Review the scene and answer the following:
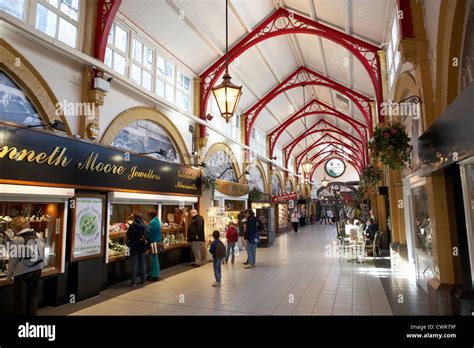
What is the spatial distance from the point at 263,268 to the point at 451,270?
4.63 metres

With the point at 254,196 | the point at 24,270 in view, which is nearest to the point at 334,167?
the point at 254,196

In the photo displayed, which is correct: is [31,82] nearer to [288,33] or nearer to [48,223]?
[48,223]

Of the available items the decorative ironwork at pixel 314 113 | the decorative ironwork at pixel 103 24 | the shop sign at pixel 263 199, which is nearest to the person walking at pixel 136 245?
the decorative ironwork at pixel 103 24

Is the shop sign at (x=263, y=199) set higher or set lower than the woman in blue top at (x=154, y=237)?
higher

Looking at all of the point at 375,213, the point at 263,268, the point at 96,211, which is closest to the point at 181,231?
the point at 263,268

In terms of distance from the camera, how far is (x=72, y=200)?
193 inches

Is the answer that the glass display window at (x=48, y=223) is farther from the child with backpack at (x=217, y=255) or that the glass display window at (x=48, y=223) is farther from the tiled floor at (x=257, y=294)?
the child with backpack at (x=217, y=255)

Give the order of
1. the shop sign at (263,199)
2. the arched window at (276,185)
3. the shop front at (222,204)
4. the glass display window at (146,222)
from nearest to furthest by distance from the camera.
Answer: the glass display window at (146,222)
the shop front at (222,204)
the shop sign at (263,199)
the arched window at (276,185)

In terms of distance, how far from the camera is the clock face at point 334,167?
3170 centimetres

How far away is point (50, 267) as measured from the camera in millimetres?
4730

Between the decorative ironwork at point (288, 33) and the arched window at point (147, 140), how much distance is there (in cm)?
198

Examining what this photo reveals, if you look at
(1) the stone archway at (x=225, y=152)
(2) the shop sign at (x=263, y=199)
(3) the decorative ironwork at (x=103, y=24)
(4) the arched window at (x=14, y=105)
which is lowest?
(2) the shop sign at (x=263, y=199)

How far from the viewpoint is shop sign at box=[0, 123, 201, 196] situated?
392cm

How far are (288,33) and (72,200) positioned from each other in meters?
7.55
